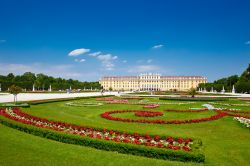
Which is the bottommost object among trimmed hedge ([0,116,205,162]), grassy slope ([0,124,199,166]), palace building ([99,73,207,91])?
grassy slope ([0,124,199,166])

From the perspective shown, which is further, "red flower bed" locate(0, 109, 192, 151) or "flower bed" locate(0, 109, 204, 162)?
"red flower bed" locate(0, 109, 192, 151)

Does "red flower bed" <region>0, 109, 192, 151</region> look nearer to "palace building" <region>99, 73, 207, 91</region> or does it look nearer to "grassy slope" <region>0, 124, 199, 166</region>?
"grassy slope" <region>0, 124, 199, 166</region>

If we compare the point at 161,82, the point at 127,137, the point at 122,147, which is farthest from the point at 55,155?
the point at 161,82

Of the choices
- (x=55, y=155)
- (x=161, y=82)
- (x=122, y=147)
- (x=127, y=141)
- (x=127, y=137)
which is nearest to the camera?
(x=55, y=155)

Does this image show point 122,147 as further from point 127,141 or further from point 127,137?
point 127,137

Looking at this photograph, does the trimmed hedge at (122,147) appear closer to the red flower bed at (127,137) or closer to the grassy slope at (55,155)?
the grassy slope at (55,155)

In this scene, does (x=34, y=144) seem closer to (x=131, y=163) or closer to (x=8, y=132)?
(x=8, y=132)

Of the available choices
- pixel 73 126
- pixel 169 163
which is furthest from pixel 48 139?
pixel 169 163

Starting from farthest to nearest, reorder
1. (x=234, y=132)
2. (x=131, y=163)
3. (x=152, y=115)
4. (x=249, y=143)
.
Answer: (x=152, y=115) < (x=234, y=132) < (x=249, y=143) < (x=131, y=163)

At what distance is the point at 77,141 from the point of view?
22.2ft

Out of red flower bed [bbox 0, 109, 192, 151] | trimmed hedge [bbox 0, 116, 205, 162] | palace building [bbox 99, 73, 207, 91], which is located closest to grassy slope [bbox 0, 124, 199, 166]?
trimmed hedge [bbox 0, 116, 205, 162]

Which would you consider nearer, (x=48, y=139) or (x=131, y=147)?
(x=131, y=147)

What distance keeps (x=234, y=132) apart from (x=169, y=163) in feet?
14.9

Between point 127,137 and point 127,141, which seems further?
point 127,137
